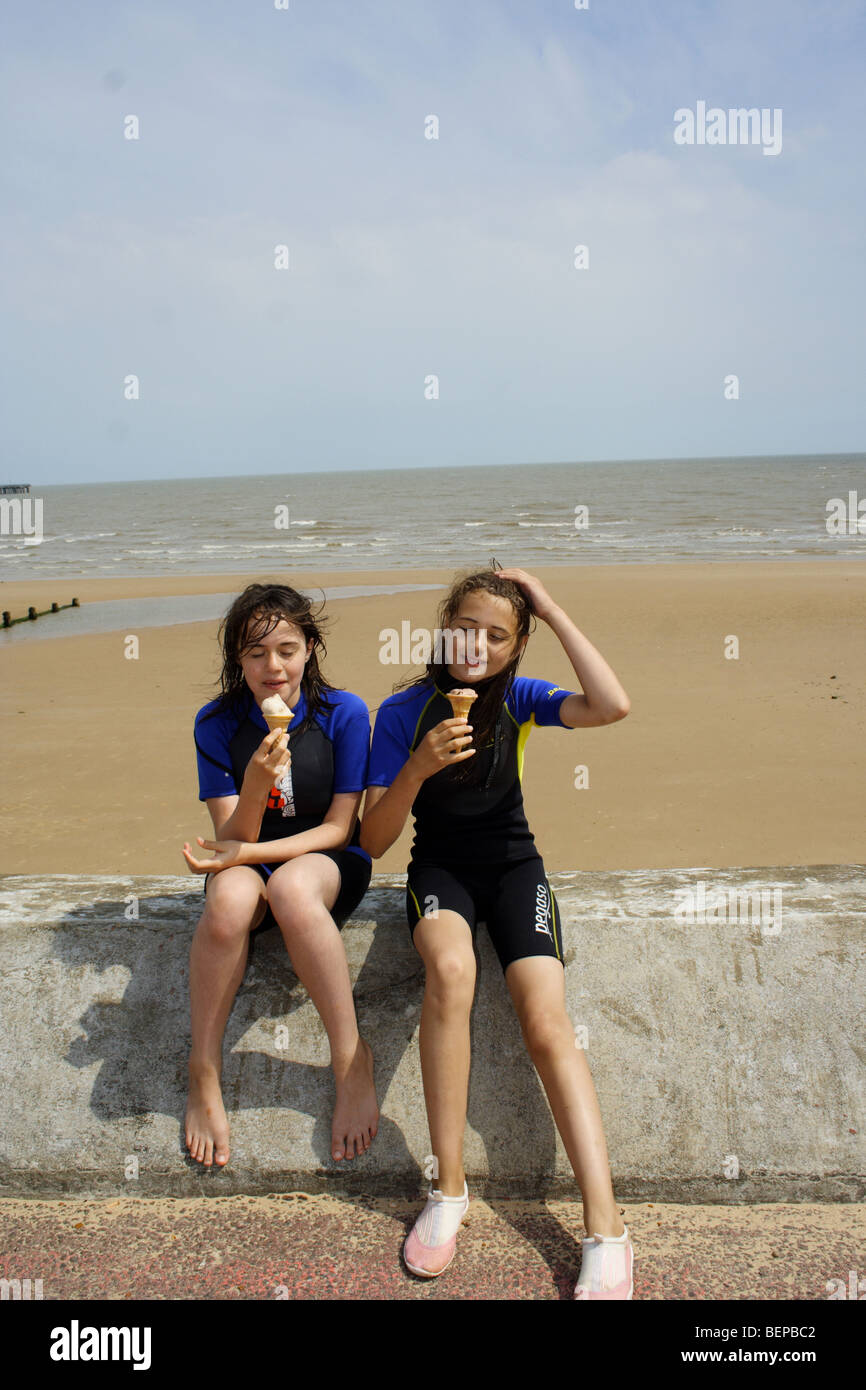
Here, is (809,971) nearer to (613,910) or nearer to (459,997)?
(613,910)

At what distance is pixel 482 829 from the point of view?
10.5 ft

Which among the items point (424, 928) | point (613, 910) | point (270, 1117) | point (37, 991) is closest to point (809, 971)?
point (613, 910)

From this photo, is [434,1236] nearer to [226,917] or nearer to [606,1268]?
[606,1268]

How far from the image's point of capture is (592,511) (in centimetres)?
5019

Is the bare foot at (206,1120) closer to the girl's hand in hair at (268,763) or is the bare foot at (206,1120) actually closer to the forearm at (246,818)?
the forearm at (246,818)

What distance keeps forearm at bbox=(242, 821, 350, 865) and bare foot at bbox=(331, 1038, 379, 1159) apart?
60 centimetres

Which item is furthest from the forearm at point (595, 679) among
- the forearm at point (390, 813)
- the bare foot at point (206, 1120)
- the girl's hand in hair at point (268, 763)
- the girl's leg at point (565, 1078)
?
the bare foot at point (206, 1120)

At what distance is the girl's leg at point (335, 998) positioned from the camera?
112 inches

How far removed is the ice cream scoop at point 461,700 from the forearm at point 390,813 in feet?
0.80

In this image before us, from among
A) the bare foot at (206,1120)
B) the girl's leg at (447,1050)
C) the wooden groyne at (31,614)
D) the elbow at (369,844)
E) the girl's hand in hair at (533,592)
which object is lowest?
the bare foot at (206,1120)

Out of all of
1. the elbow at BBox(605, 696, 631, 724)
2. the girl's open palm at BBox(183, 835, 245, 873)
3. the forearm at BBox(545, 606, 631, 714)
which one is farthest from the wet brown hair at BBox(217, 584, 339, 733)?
the elbow at BBox(605, 696, 631, 724)

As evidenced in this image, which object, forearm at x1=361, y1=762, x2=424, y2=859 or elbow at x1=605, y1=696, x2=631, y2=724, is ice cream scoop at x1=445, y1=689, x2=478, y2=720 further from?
elbow at x1=605, y1=696, x2=631, y2=724

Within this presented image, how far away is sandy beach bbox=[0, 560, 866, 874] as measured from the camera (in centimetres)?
675

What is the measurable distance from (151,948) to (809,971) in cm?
203
